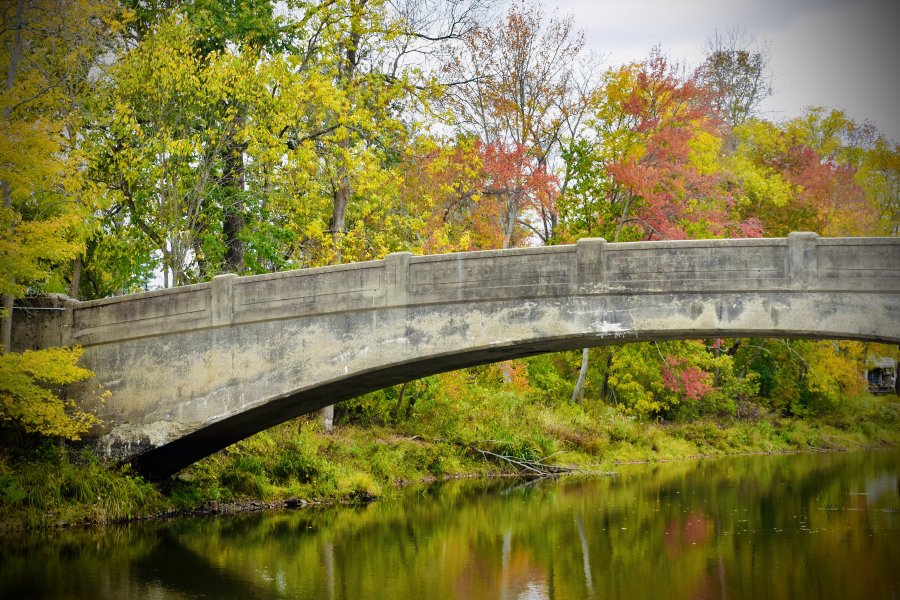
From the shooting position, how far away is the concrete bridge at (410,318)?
1449cm

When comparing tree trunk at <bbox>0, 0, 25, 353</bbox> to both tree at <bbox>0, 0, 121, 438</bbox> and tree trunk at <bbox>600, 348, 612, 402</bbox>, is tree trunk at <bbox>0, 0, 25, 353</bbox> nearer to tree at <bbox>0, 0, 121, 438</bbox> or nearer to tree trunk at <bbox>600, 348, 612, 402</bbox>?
tree at <bbox>0, 0, 121, 438</bbox>

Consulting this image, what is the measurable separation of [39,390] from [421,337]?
20.7 ft

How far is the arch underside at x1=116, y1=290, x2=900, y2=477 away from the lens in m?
14.5

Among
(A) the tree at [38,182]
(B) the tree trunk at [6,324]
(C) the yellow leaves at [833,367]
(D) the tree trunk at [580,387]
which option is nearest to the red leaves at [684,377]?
(D) the tree trunk at [580,387]

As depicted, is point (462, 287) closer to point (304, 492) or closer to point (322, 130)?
point (304, 492)

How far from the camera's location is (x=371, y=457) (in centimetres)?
2239

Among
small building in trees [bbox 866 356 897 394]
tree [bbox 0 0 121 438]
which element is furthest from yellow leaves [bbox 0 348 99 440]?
small building in trees [bbox 866 356 897 394]

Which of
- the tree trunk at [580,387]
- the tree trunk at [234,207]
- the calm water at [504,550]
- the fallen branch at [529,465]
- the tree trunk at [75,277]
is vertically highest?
the tree trunk at [234,207]

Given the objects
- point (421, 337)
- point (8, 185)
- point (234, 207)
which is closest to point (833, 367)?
point (234, 207)

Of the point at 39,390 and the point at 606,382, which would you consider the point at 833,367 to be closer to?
the point at 606,382

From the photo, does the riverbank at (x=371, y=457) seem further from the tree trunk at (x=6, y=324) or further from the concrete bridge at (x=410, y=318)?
the tree trunk at (x=6, y=324)

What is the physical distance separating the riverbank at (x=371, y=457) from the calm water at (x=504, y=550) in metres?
0.71

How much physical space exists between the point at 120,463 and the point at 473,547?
6.39m

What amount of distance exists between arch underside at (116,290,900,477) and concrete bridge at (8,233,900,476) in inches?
0.9
